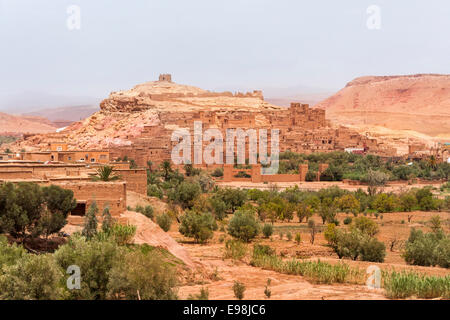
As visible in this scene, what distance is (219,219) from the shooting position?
2656 cm

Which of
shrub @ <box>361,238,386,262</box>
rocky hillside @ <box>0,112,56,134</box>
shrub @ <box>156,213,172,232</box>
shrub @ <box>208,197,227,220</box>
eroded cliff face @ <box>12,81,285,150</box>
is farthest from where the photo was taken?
rocky hillside @ <box>0,112,56,134</box>

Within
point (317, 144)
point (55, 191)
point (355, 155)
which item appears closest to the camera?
point (55, 191)

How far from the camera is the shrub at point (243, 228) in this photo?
2061cm

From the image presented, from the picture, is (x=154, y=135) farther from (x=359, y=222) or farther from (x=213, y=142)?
(x=359, y=222)

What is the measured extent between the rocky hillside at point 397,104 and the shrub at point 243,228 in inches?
3382

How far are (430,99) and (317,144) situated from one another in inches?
3210

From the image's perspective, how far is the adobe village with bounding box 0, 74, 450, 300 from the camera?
10.6m

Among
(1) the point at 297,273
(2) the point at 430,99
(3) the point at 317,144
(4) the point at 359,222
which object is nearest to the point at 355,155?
(3) the point at 317,144

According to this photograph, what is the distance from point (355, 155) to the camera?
185 feet

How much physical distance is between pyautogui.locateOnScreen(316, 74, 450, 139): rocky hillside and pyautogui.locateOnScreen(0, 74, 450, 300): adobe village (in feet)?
148

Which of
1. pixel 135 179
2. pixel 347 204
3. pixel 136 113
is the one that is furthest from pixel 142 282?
pixel 136 113

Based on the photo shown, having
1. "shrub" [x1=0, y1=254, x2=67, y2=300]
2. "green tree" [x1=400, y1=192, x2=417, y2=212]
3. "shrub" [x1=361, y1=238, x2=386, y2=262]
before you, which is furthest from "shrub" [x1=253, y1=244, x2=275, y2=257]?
"green tree" [x1=400, y1=192, x2=417, y2=212]

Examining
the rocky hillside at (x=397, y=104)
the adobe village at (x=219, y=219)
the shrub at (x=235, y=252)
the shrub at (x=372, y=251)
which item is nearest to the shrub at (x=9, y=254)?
the adobe village at (x=219, y=219)

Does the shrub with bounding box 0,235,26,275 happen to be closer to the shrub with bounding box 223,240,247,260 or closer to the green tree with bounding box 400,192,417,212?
the shrub with bounding box 223,240,247,260
